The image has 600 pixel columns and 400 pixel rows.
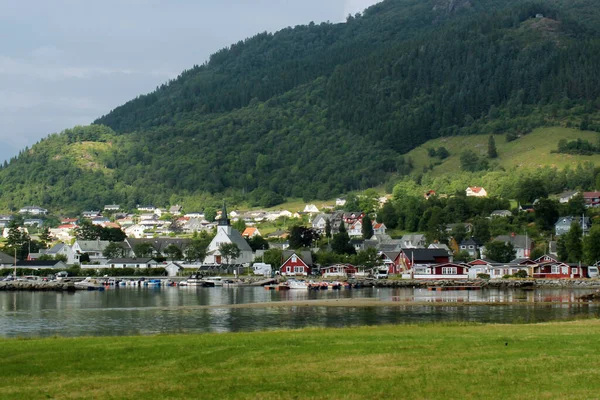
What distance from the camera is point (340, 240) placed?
138m

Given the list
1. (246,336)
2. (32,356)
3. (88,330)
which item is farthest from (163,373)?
(88,330)

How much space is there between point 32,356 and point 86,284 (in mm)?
86006

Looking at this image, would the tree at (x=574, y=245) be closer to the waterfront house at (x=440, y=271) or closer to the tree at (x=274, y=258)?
the waterfront house at (x=440, y=271)

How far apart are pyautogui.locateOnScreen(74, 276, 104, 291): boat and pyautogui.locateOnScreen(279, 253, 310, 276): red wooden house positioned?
29.0 meters

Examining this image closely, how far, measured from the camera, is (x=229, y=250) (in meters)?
135

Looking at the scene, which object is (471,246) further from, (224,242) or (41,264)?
(41,264)

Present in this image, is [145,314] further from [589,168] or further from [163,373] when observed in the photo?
[589,168]

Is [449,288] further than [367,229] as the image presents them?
No

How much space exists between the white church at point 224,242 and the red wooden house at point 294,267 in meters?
13.9

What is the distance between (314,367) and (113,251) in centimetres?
12838

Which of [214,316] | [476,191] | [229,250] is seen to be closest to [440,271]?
[229,250]

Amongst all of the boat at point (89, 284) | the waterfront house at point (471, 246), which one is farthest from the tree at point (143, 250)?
the waterfront house at point (471, 246)

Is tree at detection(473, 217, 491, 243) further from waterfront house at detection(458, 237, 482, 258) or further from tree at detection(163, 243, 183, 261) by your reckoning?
tree at detection(163, 243, 183, 261)

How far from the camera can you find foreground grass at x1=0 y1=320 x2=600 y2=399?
755 inches
